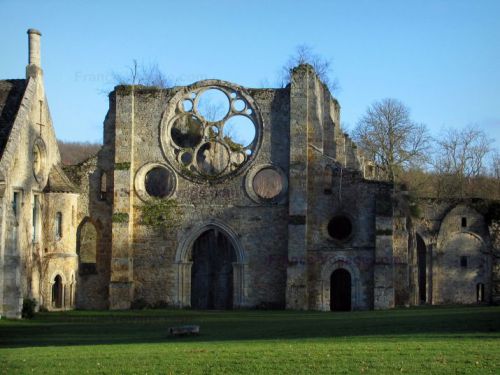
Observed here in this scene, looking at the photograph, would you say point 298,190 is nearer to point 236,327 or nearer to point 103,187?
point 103,187

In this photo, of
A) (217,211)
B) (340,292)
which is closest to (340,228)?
Result: (340,292)

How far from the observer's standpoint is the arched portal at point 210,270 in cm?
4219

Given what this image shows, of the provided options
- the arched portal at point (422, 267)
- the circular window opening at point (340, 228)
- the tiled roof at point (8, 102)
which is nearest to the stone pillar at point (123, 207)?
the tiled roof at point (8, 102)

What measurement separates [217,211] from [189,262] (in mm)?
2451

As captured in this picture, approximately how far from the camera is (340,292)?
3944cm

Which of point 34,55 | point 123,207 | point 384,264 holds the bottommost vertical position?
point 384,264

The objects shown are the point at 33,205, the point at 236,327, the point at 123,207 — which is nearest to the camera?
→ the point at 236,327

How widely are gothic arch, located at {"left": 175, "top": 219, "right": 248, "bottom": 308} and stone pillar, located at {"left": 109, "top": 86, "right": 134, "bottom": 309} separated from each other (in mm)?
2025

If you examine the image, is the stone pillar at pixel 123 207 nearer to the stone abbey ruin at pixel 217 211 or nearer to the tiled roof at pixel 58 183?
the stone abbey ruin at pixel 217 211

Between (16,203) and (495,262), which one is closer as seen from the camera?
(16,203)

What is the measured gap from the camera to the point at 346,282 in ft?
129

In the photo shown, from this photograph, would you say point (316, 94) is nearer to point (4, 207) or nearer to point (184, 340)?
point (4, 207)

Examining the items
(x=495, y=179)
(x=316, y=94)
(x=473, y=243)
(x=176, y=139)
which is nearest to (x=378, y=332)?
(x=316, y=94)

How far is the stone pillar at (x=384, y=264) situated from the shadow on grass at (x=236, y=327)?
3581 mm
